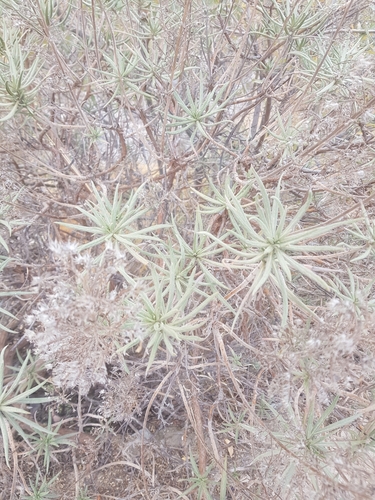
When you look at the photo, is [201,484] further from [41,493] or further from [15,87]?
[15,87]

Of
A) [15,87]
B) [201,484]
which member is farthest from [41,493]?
[15,87]

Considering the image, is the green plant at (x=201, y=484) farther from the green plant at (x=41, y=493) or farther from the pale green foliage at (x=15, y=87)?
the pale green foliage at (x=15, y=87)

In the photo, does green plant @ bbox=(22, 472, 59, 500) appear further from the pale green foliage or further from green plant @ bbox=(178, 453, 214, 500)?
the pale green foliage

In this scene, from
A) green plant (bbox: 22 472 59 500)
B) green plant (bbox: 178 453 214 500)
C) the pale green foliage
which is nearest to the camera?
the pale green foliage

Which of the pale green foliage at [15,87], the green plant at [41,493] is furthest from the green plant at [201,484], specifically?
the pale green foliage at [15,87]

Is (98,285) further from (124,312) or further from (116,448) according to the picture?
(116,448)

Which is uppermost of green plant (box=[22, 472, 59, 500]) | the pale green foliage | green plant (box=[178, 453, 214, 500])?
the pale green foliage

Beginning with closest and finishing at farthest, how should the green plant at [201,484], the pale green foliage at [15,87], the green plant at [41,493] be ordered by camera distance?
the pale green foliage at [15,87] → the green plant at [201,484] → the green plant at [41,493]

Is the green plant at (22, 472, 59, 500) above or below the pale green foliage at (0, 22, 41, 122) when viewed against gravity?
below

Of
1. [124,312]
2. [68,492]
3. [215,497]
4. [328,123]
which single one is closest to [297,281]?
[328,123]

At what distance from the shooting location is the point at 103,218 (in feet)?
3.00

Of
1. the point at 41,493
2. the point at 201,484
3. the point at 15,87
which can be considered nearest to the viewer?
the point at 15,87

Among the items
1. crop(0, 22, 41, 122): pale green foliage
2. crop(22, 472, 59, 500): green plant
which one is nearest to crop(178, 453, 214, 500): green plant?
crop(22, 472, 59, 500): green plant

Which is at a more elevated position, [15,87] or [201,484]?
[15,87]
